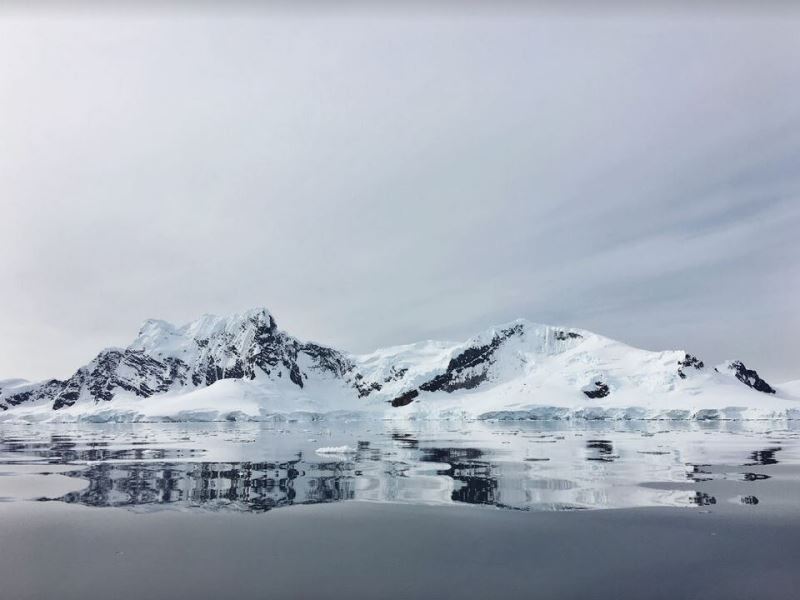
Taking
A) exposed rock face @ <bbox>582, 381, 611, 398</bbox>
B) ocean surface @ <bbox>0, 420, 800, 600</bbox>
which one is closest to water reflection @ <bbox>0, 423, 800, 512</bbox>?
ocean surface @ <bbox>0, 420, 800, 600</bbox>

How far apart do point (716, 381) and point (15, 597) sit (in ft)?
686

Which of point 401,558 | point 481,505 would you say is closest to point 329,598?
point 401,558

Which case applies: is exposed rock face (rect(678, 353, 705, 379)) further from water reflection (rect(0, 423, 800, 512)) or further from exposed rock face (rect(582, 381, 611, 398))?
water reflection (rect(0, 423, 800, 512))

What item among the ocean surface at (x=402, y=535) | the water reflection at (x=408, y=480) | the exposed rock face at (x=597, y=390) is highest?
the ocean surface at (x=402, y=535)

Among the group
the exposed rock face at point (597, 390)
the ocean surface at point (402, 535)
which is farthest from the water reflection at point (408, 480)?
the exposed rock face at point (597, 390)

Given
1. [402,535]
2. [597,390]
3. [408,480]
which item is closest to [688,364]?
[597,390]

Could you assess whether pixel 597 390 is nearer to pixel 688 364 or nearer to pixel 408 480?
pixel 688 364

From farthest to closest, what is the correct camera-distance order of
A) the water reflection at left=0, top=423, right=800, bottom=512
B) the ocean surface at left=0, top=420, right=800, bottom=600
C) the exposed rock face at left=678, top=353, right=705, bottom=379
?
the exposed rock face at left=678, top=353, right=705, bottom=379, the water reflection at left=0, top=423, right=800, bottom=512, the ocean surface at left=0, top=420, right=800, bottom=600

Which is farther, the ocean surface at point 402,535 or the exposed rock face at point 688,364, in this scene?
the exposed rock face at point 688,364

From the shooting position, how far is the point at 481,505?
55.6ft

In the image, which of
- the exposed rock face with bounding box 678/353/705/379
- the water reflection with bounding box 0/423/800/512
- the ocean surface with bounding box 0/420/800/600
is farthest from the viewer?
the exposed rock face with bounding box 678/353/705/379

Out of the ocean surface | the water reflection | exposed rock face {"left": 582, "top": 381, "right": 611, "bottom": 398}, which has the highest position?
the ocean surface

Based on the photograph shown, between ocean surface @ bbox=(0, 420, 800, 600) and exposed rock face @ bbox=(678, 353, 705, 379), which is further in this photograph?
exposed rock face @ bbox=(678, 353, 705, 379)

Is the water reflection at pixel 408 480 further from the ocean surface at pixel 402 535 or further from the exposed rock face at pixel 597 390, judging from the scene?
the exposed rock face at pixel 597 390
